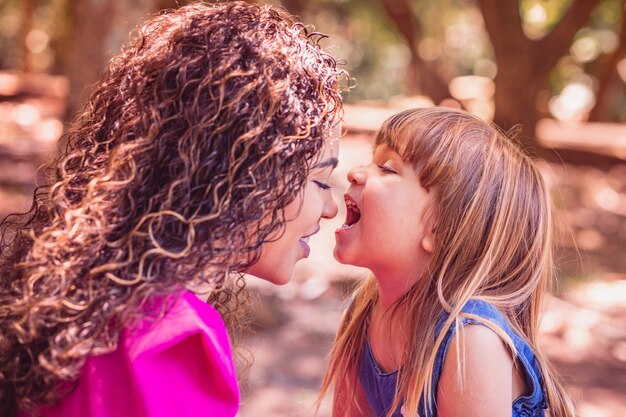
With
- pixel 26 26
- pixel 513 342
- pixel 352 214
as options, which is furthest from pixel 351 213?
pixel 26 26

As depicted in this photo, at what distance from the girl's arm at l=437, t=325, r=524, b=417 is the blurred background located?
0.61 metres

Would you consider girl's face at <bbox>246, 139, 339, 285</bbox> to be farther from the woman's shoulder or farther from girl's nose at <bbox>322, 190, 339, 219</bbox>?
the woman's shoulder

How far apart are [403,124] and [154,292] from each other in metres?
0.95

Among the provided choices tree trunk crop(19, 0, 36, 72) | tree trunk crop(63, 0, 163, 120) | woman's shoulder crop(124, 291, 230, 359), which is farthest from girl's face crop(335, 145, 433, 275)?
tree trunk crop(19, 0, 36, 72)

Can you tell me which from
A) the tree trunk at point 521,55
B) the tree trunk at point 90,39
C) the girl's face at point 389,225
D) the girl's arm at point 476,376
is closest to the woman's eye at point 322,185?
the girl's face at point 389,225

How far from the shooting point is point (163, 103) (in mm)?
1629

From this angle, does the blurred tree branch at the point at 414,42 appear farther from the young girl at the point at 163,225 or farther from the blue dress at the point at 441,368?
the young girl at the point at 163,225

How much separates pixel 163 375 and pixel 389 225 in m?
0.83

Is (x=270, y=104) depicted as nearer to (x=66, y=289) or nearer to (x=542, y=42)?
(x=66, y=289)

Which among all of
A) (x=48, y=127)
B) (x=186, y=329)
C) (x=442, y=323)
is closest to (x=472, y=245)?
(x=442, y=323)

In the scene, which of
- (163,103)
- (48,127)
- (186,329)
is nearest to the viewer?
(186,329)

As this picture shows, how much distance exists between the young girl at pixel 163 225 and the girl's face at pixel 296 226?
0.03 metres

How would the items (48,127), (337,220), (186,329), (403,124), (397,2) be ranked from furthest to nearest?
(48,127) → (397,2) → (337,220) → (403,124) → (186,329)

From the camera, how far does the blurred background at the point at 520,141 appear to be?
176 inches
